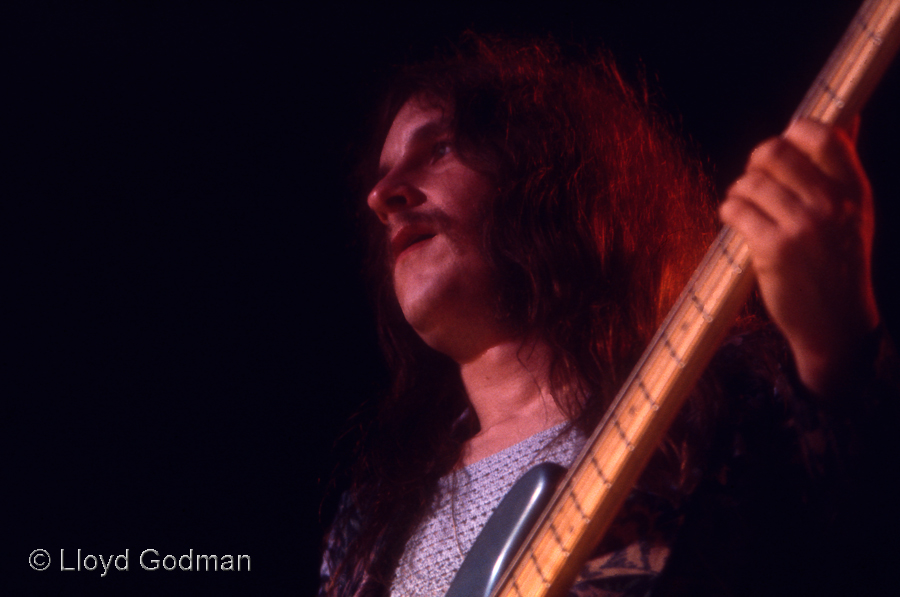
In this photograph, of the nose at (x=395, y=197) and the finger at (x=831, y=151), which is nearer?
the finger at (x=831, y=151)

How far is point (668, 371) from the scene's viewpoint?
47cm

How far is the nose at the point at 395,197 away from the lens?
36.4 inches

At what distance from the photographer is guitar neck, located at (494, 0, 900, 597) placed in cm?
43

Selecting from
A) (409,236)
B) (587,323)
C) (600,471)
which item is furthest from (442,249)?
(600,471)

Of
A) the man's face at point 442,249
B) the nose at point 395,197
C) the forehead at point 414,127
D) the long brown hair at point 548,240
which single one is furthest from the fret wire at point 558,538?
the forehead at point 414,127

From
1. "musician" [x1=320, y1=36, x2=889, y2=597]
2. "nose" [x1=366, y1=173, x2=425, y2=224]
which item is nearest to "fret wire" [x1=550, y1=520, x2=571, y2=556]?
"musician" [x1=320, y1=36, x2=889, y2=597]

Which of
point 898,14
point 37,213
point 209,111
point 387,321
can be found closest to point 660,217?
point 387,321

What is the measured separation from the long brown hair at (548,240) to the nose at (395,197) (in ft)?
0.33

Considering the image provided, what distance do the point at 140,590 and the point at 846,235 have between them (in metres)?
1.34

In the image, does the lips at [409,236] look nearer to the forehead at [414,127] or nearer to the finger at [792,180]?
the forehead at [414,127]

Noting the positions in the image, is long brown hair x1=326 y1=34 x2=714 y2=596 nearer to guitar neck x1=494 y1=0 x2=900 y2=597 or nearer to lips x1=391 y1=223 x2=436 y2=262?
lips x1=391 y1=223 x2=436 y2=262

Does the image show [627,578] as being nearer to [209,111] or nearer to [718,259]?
[718,259]

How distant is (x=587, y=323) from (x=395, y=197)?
1.04 ft

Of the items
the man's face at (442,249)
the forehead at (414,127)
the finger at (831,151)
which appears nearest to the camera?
the finger at (831,151)
